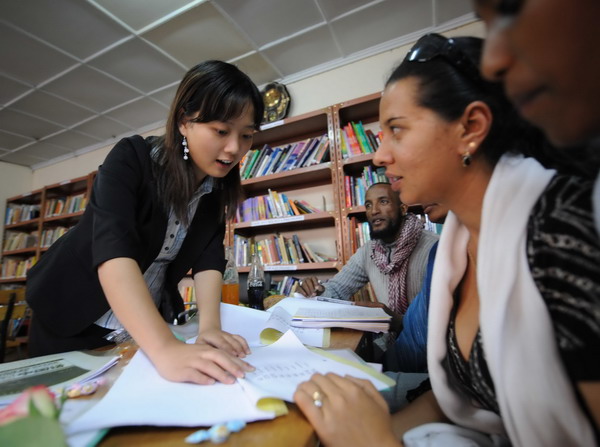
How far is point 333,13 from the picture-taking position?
210 centimetres

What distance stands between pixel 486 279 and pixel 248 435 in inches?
14.8

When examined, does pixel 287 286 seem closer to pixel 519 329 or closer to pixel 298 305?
pixel 298 305

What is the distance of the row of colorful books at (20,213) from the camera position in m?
4.22

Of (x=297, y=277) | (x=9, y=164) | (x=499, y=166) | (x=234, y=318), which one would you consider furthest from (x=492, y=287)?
(x=9, y=164)

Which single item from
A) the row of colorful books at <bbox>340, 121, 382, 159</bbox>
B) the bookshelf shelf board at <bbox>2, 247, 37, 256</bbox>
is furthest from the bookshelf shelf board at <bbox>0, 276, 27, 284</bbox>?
the row of colorful books at <bbox>340, 121, 382, 159</bbox>

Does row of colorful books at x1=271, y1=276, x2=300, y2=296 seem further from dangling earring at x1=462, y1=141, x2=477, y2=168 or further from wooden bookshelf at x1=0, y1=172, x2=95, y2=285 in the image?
Answer: wooden bookshelf at x1=0, y1=172, x2=95, y2=285

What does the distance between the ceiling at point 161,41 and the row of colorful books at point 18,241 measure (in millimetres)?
1837

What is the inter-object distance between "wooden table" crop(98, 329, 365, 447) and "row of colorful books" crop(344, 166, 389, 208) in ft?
6.39

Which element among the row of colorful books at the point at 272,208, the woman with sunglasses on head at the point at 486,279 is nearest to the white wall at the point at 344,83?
the row of colorful books at the point at 272,208

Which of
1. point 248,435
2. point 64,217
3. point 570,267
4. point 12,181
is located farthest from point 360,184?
point 12,181

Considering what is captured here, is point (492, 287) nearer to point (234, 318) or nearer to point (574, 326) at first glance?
point (574, 326)

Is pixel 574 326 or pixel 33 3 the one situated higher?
pixel 33 3

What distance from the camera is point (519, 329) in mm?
377

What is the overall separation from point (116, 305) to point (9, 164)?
5.59 metres
